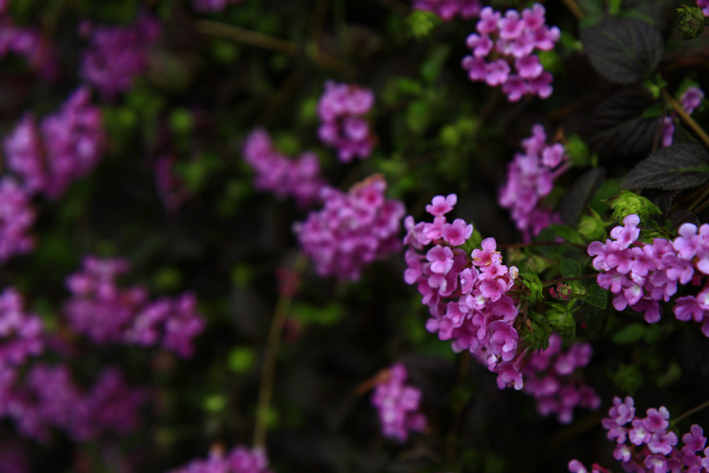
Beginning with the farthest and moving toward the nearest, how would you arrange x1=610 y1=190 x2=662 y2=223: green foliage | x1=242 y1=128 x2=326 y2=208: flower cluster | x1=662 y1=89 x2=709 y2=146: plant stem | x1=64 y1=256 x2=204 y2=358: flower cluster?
x1=64 y1=256 x2=204 y2=358: flower cluster < x1=242 y1=128 x2=326 y2=208: flower cluster < x1=662 y1=89 x2=709 y2=146: plant stem < x1=610 y1=190 x2=662 y2=223: green foliage

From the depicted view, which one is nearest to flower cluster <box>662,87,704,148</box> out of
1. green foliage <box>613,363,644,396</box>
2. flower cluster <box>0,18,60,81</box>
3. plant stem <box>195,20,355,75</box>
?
green foliage <box>613,363,644,396</box>

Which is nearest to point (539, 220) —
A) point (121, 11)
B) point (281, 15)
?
point (281, 15)

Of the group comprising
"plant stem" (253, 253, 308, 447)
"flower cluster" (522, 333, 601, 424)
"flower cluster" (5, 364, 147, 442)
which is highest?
"flower cluster" (522, 333, 601, 424)

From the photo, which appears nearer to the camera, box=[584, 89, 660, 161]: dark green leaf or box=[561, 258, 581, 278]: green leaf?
box=[561, 258, 581, 278]: green leaf

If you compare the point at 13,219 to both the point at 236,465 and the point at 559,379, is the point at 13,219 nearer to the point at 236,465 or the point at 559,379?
the point at 236,465

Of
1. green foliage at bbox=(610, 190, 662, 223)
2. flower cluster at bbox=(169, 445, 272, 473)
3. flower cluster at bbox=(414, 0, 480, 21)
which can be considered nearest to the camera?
green foliage at bbox=(610, 190, 662, 223)

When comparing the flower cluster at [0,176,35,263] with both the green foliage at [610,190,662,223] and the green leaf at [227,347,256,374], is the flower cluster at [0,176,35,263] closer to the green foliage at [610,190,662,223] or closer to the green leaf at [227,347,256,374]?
the green leaf at [227,347,256,374]

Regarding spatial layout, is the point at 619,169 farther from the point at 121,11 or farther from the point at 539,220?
the point at 121,11

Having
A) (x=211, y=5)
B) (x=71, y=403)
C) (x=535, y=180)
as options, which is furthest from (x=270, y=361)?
(x=211, y=5)
